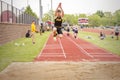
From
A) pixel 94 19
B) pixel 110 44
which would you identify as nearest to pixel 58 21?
pixel 94 19

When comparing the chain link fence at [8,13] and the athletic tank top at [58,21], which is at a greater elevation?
the chain link fence at [8,13]

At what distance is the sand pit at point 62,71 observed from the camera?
39.0ft

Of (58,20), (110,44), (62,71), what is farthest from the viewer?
(110,44)

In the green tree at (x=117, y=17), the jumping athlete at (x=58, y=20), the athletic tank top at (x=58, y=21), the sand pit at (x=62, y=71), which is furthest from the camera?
the green tree at (x=117, y=17)

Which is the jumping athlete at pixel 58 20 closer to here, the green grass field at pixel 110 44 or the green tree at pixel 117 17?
the green tree at pixel 117 17

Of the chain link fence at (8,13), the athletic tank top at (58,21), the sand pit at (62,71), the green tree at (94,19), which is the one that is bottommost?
the sand pit at (62,71)

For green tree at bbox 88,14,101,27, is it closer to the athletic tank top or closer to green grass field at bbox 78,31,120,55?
green grass field at bbox 78,31,120,55

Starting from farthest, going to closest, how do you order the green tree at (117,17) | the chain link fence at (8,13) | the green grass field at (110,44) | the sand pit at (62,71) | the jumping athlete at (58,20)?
the chain link fence at (8,13) < the green grass field at (110,44) < the green tree at (117,17) < the sand pit at (62,71) < the jumping athlete at (58,20)

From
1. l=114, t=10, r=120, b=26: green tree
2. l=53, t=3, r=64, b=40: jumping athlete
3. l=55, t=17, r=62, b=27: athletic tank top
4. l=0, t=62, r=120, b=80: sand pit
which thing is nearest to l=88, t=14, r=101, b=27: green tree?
l=114, t=10, r=120, b=26: green tree

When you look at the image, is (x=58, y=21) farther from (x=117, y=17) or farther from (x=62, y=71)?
(x=117, y=17)

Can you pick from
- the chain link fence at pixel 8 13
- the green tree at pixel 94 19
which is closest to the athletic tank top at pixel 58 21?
the green tree at pixel 94 19

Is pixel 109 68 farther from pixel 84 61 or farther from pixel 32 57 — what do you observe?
pixel 32 57

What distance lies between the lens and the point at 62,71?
1317cm

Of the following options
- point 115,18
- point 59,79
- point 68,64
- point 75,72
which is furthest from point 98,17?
point 59,79
